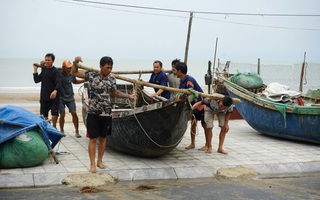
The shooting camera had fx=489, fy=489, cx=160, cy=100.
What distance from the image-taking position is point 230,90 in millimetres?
12438

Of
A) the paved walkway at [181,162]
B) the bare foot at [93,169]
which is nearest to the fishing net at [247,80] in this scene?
the paved walkway at [181,162]

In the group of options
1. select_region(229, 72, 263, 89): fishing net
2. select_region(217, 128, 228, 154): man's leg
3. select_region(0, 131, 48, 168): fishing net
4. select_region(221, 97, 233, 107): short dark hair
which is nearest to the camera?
select_region(0, 131, 48, 168): fishing net

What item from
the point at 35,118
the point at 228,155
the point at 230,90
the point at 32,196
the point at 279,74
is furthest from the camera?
the point at 279,74

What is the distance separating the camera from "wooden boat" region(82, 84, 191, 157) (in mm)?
7914

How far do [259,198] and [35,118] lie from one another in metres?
3.97

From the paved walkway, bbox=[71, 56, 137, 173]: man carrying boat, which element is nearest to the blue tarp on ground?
the paved walkway

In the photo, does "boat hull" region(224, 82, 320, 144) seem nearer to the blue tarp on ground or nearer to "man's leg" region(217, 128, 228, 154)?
"man's leg" region(217, 128, 228, 154)

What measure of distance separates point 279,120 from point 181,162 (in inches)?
134

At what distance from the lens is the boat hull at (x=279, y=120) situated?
10406 millimetres

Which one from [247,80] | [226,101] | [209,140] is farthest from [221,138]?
[247,80]

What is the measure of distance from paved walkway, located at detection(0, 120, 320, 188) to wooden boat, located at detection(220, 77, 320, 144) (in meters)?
0.27

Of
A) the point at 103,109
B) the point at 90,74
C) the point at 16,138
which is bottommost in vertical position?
the point at 16,138

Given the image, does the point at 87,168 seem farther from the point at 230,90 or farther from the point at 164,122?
the point at 230,90

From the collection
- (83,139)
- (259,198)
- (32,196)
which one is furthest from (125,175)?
(83,139)
